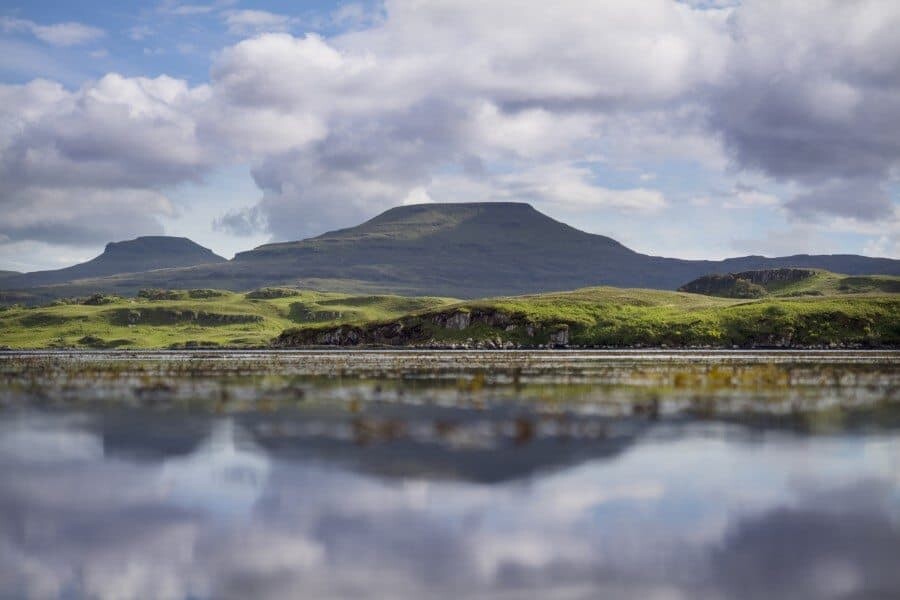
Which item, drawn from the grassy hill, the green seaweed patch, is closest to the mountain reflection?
the grassy hill

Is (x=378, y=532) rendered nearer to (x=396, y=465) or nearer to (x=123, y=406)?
(x=396, y=465)

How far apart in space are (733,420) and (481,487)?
847 inches

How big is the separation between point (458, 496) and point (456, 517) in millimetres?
2518

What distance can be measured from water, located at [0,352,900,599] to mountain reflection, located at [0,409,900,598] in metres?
0.09

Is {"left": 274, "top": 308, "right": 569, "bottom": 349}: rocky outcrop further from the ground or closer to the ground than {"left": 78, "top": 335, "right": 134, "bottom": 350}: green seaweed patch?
further from the ground

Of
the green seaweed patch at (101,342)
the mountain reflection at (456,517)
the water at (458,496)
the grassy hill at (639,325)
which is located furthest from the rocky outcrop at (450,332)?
the mountain reflection at (456,517)

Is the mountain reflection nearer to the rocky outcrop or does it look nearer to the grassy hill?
the grassy hill

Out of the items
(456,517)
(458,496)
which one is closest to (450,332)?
(458,496)

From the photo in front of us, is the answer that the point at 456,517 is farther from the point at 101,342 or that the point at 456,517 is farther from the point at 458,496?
the point at 101,342

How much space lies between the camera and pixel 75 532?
2661 centimetres

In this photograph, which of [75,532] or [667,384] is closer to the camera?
[75,532]

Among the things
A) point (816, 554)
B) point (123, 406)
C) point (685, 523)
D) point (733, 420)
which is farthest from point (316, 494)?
point (123, 406)

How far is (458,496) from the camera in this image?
29484 millimetres

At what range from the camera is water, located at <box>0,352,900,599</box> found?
72.2ft
